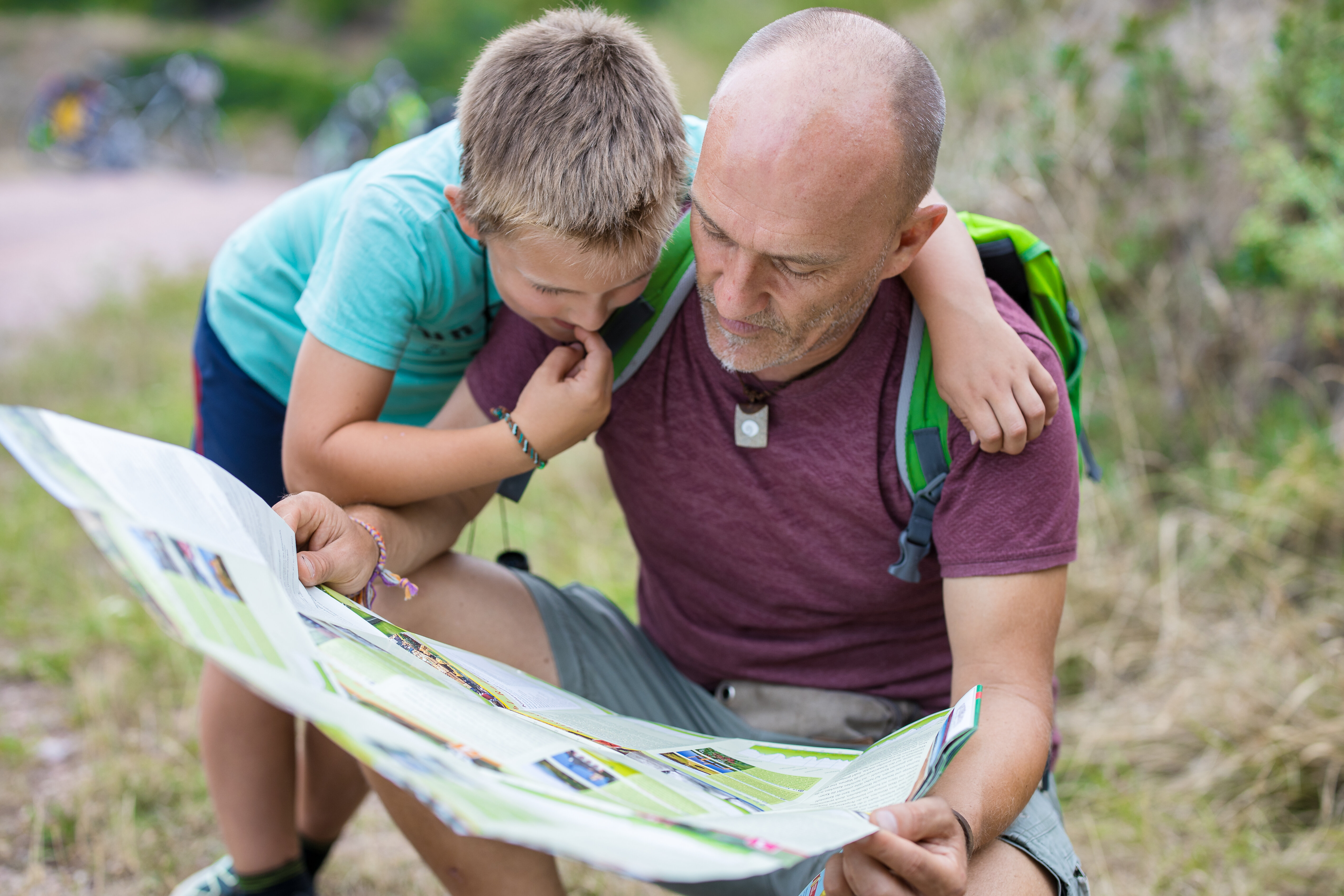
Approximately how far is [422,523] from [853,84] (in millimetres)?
1016

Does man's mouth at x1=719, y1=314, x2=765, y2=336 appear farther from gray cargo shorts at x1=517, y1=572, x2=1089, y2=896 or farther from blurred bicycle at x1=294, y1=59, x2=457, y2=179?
blurred bicycle at x1=294, y1=59, x2=457, y2=179

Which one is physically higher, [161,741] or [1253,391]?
[1253,391]

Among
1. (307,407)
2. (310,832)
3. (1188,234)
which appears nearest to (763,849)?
(307,407)

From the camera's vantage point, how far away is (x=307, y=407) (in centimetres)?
178

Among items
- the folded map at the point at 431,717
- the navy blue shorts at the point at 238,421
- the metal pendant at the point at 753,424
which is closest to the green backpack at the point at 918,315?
the metal pendant at the point at 753,424

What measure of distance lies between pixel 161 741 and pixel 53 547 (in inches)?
58.1

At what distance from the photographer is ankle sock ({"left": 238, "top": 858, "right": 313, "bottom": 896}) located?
219 centimetres

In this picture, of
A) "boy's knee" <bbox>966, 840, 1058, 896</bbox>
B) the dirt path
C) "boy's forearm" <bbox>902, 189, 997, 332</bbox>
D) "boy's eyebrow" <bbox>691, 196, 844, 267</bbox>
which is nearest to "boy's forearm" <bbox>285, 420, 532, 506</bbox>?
"boy's eyebrow" <bbox>691, 196, 844, 267</bbox>

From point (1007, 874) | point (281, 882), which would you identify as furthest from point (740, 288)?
point (281, 882)

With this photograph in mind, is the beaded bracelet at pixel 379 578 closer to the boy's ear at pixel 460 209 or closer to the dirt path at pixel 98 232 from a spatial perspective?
the boy's ear at pixel 460 209

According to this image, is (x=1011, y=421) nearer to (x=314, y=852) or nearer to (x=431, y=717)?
(x=431, y=717)

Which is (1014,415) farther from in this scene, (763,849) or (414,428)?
(414,428)

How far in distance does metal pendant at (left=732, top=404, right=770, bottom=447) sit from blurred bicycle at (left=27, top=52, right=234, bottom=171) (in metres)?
19.8

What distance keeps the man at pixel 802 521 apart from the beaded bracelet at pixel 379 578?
1.4 inches
